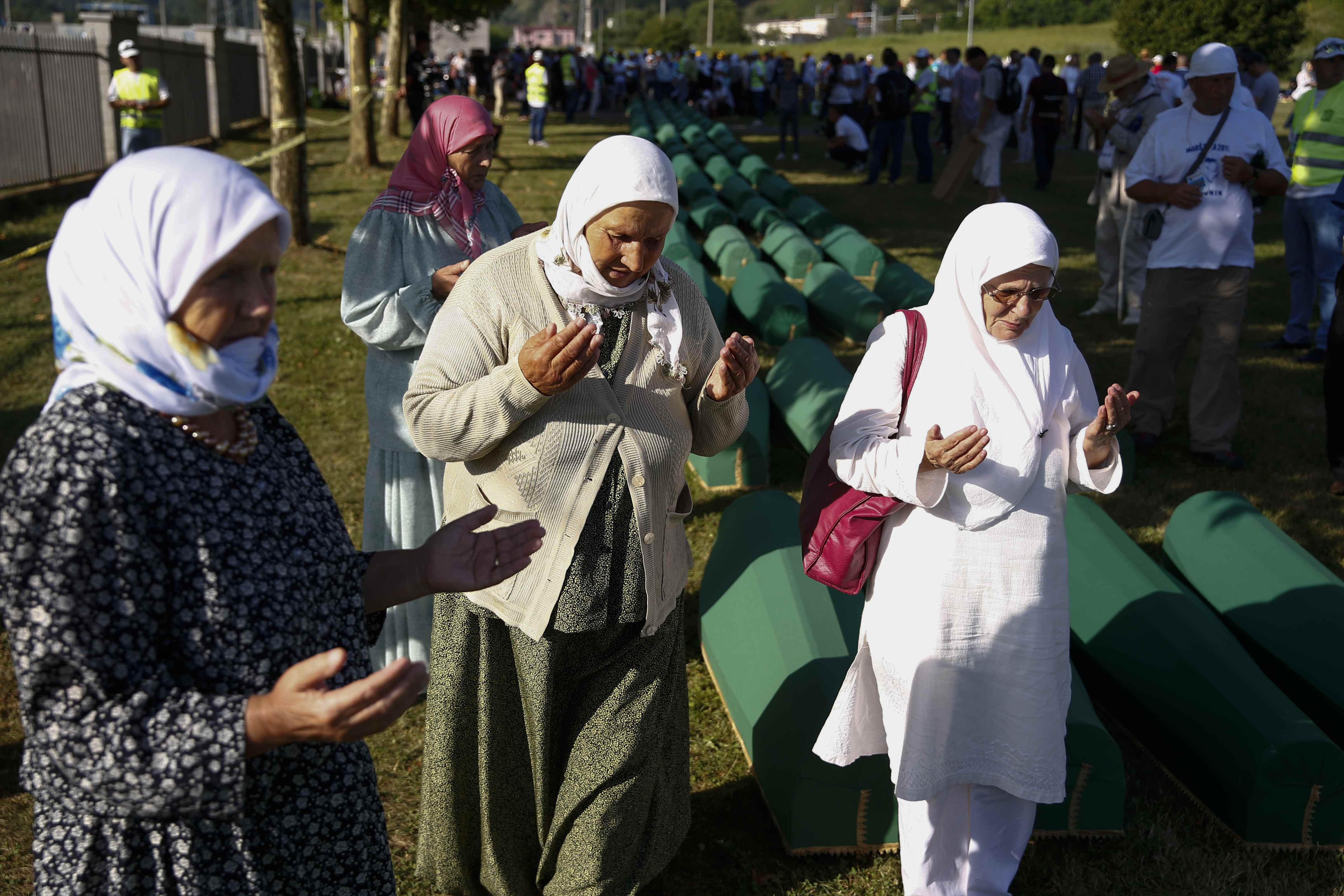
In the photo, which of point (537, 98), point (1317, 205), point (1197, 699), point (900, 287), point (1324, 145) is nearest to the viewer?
point (1197, 699)

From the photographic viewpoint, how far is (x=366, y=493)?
4078 mm

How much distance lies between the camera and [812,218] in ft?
41.6

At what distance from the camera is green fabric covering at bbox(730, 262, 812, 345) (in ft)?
27.7

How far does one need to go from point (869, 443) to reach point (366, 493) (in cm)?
198

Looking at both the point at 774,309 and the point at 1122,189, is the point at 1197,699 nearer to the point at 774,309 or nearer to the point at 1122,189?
the point at 774,309

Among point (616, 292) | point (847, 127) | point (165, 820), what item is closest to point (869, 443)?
point (616, 292)

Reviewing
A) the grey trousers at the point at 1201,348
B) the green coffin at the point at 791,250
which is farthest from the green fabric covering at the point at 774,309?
the grey trousers at the point at 1201,348

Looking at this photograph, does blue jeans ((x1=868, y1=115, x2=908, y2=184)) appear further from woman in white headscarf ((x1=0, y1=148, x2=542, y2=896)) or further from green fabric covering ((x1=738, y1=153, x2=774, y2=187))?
woman in white headscarf ((x1=0, y1=148, x2=542, y2=896))

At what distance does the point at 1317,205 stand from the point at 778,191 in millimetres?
7407

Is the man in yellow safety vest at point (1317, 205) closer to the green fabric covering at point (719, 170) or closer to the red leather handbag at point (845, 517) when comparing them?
the red leather handbag at point (845, 517)

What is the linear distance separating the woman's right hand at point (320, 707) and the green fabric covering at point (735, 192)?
1264cm

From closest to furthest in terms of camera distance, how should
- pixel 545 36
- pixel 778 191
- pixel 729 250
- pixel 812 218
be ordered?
1. pixel 729 250
2. pixel 812 218
3. pixel 778 191
4. pixel 545 36

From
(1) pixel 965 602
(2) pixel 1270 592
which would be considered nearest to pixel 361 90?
(2) pixel 1270 592

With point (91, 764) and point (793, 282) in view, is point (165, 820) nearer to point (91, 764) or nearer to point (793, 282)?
point (91, 764)
